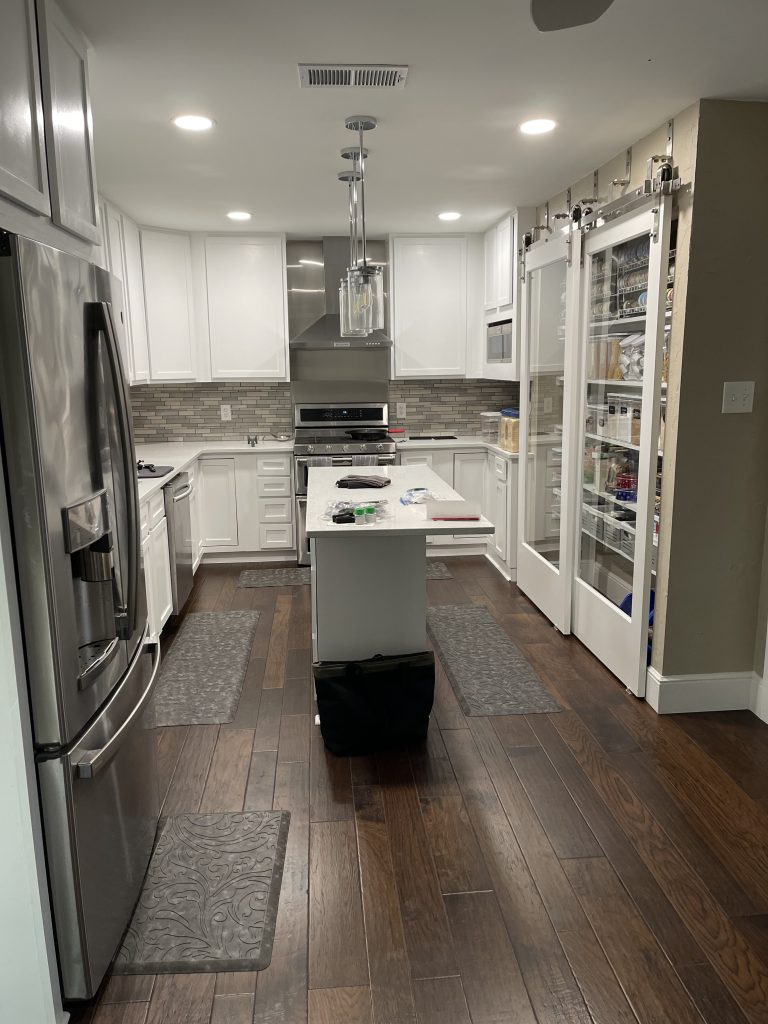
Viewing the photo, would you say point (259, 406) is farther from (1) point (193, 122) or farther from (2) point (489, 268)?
(1) point (193, 122)

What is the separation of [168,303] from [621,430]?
340 centimetres

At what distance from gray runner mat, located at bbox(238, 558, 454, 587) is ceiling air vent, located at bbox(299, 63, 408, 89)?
130 inches

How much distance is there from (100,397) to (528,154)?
8.41 ft

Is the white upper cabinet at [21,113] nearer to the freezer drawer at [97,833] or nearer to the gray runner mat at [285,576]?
the freezer drawer at [97,833]

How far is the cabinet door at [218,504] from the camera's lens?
5527mm

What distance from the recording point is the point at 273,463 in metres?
5.57

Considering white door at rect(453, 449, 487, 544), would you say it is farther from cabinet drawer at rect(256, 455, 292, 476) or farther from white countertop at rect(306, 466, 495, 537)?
white countertop at rect(306, 466, 495, 537)

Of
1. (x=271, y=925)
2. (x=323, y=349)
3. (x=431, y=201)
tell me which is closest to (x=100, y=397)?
(x=271, y=925)

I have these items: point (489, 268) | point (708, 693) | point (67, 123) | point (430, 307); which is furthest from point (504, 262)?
point (67, 123)

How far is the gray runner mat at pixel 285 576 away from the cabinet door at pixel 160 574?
1.00 metres

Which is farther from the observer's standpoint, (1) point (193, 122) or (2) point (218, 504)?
(2) point (218, 504)

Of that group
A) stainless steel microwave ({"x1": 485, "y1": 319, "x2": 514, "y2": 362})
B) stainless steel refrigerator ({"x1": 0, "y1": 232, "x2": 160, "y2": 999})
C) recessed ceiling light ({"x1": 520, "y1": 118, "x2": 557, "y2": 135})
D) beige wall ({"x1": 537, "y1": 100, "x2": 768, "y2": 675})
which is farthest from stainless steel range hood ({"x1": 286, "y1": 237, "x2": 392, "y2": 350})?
stainless steel refrigerator ({"x1": 0, "y1": 232, "x2": 160, "y2": 999})

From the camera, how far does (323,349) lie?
592cm

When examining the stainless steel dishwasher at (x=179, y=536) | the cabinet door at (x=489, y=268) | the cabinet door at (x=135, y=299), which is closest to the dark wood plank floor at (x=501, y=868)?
the stainless steel dishwasher at (x=179, y=536)
